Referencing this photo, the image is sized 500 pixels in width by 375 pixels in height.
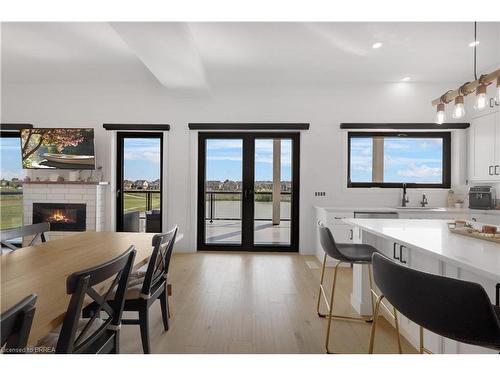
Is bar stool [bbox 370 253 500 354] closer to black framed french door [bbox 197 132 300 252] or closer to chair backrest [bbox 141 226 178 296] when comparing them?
chair backrest [bbox 141 226 178 296]

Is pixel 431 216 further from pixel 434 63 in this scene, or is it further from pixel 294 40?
pixel 294 40

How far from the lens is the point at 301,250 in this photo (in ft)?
15.2

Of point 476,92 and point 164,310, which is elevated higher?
point 476,92

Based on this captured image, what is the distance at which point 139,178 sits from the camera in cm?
488

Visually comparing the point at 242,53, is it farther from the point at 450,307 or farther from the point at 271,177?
the point at 450,307

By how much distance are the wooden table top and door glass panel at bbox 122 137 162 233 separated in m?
2.49

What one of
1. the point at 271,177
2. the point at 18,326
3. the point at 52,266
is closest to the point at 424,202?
the point at 271,177

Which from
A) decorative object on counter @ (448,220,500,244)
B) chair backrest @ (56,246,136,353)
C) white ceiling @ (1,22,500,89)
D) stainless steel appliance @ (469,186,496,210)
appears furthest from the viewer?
stainless steel appliance @ (469,186,496,210)

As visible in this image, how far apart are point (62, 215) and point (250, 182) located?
3113mm

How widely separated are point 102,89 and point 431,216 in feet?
18.0

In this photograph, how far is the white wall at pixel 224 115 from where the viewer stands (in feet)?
15.0

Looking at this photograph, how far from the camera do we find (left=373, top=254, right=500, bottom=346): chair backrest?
851 mm

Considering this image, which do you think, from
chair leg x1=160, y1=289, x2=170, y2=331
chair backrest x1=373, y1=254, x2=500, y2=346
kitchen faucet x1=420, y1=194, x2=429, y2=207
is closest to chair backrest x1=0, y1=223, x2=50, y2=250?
chair leg x1=160, y1=289, x2=170, y2=331

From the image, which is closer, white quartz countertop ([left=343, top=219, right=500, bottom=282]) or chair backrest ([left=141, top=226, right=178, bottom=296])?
white quartz countertop ([left=343, top=219, right=500, bottom=282])
